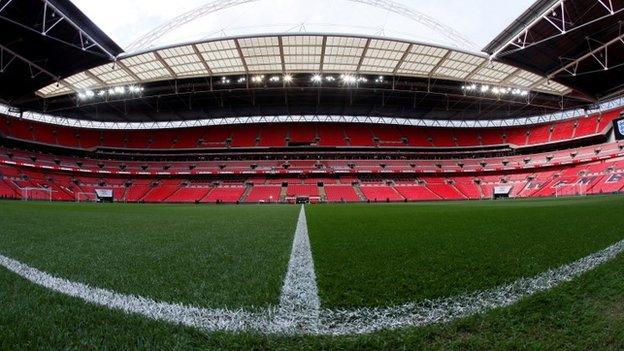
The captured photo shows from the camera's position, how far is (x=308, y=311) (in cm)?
154

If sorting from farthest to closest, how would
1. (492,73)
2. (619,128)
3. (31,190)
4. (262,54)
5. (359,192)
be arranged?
(359,192)
(31,190)
(492,73)
(262,54)
(619,128)

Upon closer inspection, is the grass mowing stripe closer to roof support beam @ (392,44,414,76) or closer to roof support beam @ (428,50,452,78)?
roof support beam @ (392,44,414,76)

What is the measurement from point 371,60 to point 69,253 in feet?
87.9

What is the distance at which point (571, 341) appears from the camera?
1.17 meters

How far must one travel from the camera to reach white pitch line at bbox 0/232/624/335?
135 cm

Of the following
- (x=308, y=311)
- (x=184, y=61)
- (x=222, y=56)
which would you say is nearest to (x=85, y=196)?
(x=184, y=61)

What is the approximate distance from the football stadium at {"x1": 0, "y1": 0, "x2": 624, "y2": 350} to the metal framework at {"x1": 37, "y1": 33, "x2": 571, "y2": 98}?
0.66 feet

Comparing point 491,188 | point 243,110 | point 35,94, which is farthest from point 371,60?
point 35,94

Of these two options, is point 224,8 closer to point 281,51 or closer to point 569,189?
point 281,51

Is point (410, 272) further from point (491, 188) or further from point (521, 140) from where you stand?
point (521, 140)

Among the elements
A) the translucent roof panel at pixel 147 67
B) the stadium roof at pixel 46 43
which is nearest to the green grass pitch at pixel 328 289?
the stadium roof at pixel 46 43

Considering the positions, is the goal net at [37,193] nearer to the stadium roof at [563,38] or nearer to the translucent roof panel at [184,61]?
the translucent roof panel at [184,61]

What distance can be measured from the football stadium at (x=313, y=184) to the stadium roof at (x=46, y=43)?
170 mm

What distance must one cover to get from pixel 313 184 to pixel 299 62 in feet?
61.0
